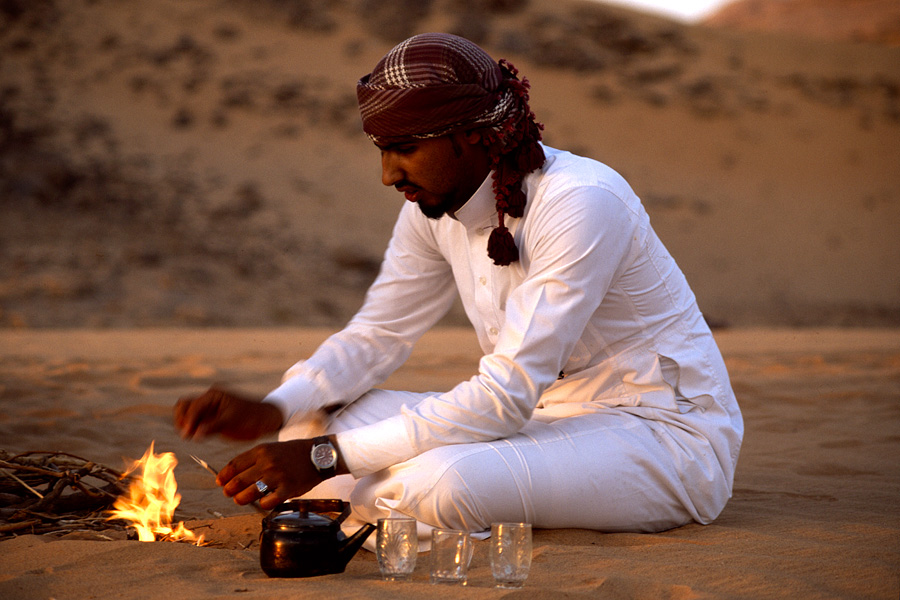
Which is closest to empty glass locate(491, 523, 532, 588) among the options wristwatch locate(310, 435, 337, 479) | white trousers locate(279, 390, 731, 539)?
white trousers locate(279, 390, 731, 539)

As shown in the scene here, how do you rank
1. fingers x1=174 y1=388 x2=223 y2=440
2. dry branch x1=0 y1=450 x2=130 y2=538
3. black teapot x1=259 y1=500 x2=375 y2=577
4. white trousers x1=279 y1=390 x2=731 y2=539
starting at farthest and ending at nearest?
dry branch x1=0 y1=450 x2=130 y2=538 < fingers x1=174 y1=388 x2=223 y2=440 < white trousers x1=279 y1=390 x2=731 y2=539 < black teapot x1=259 y1=500 x2=375 y2=577

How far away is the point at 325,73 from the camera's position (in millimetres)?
27703

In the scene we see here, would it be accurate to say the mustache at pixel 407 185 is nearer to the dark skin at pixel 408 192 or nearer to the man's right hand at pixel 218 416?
the dark skin at pixel 408 192

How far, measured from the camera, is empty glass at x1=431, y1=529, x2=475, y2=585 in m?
2.39

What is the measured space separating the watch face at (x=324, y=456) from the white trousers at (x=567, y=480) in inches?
7.3

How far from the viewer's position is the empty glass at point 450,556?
239cm

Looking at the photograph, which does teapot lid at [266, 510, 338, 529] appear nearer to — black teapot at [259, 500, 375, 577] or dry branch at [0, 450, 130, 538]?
black teapot at [259, 500, 375, 577]

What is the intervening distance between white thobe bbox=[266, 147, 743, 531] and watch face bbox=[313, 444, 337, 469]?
0.04 meters

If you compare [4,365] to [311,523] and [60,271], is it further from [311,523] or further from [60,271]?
[60,271]

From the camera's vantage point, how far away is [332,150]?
80.2 feet

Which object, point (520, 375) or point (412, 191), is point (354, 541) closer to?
point (520, 375)

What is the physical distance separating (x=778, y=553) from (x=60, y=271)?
14.6 metres

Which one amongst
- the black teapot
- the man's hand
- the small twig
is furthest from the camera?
the small twig

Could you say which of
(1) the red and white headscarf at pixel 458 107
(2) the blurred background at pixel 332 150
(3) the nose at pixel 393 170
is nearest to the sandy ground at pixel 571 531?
(1) the red and white headscarf at pixel 458 107
